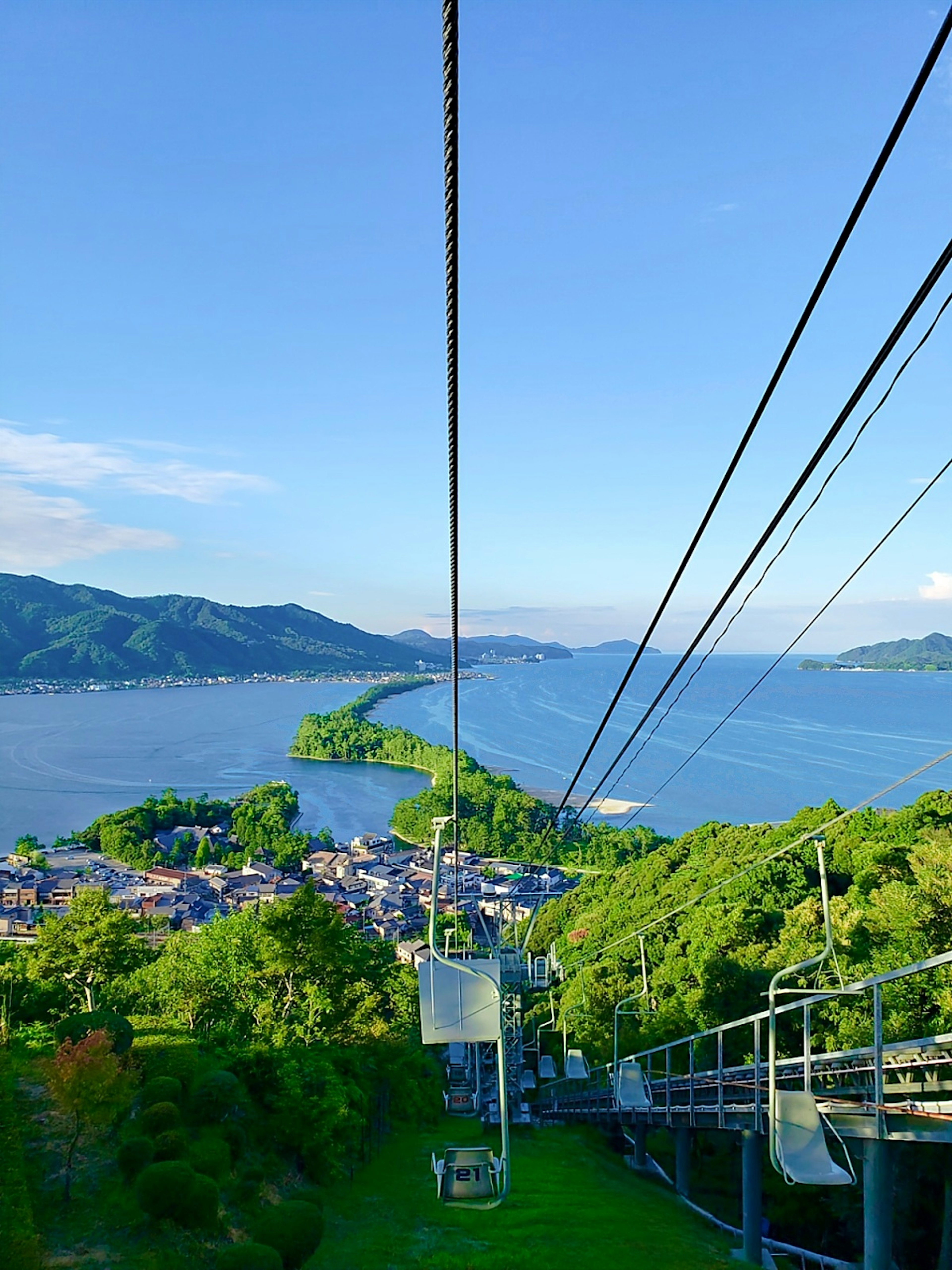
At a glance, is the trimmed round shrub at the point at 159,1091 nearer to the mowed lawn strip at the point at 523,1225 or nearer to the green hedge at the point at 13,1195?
the green hedge at the point at 13,1195

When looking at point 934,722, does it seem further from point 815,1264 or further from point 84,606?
point 84,606

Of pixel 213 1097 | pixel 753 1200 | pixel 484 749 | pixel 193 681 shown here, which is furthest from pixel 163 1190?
pixel 193 681

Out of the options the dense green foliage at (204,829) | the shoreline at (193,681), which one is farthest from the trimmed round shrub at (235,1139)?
the shoreline at (193,681)

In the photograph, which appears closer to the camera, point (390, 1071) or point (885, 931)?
point (885, 931)

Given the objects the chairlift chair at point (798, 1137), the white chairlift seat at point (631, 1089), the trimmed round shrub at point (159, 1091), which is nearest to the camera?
the chairlift chair at point (798, 1137)

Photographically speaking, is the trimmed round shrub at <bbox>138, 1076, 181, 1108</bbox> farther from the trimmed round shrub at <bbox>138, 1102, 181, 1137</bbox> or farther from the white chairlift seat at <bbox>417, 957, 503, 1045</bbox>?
the white chairlift seat at <bbox>417, 957, 503, 1045</bbox>

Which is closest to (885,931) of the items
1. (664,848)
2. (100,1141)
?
(100,1141)

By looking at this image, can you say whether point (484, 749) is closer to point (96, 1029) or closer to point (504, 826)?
point (504, 826)
